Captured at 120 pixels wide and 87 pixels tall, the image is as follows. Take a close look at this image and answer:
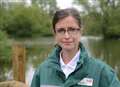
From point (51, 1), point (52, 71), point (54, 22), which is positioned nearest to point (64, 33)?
point (54, 22)

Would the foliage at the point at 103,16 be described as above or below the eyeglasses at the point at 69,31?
below

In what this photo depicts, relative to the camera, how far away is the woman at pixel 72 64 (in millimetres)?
1943

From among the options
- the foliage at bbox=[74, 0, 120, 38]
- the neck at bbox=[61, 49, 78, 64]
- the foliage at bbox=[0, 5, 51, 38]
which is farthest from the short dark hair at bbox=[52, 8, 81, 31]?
the foliage at bbox=[74, 0, 120, 38]

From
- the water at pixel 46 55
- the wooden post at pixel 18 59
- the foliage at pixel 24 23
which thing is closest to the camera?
the wooden post at pixel 18 59

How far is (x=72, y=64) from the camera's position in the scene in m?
2.00

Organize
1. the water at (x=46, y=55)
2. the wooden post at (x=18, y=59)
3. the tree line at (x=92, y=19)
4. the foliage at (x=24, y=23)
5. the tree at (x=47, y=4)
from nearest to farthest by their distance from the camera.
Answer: the wooden post at (x=18, y=59) → the water at (x=46, y=55) → the foliage at (x=24, y=23) → the tree line at (x=92, y=19) → the tree at (x=47, y=4)

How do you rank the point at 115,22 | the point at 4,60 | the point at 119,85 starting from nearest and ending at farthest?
the point at 119,85 < the point at 4,60 < the point at 115,22

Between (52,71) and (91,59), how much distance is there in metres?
0.22

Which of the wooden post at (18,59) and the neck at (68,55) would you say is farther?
the wooden post at (18,59)

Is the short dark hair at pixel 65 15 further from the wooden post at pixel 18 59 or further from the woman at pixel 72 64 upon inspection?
the wooden post at pixel 18 59

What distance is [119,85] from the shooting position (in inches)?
76.5

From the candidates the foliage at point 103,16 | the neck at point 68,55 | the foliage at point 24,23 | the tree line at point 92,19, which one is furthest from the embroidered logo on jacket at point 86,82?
the foliage at point 103,16

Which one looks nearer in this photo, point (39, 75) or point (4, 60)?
point (39, 75)

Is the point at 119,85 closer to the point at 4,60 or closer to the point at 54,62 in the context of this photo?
the point at 54,62
